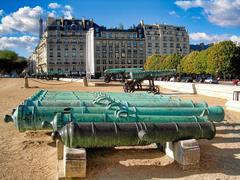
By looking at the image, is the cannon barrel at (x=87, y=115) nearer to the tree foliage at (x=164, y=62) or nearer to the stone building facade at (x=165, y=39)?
the tree foliage at (x=164, y=62)

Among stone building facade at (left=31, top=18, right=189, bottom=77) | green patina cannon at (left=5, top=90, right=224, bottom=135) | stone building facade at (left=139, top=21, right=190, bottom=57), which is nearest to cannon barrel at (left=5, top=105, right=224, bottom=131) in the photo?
green patina cannon at (left=5, top=90, right=224, bottom=135)

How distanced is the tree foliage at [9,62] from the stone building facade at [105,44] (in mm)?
12406

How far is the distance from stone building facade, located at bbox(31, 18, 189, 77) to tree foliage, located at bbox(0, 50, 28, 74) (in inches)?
488

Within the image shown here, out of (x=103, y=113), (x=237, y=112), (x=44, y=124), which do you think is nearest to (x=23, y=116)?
(x=44, y=124)

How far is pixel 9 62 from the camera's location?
453ft

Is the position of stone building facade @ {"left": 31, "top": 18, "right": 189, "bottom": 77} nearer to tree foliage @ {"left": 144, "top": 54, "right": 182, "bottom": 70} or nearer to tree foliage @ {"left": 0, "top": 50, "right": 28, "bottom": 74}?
tree foliage @ {"left": 0, "top": 50, "right": 28, "bottom": 74}

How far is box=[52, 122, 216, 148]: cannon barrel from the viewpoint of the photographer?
23.1 ft

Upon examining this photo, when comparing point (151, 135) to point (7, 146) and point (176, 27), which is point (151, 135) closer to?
point (7, 146)

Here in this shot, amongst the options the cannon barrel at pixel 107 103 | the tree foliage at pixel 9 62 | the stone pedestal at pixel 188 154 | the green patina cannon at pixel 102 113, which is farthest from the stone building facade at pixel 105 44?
the stone pedestal at pixel 188 154

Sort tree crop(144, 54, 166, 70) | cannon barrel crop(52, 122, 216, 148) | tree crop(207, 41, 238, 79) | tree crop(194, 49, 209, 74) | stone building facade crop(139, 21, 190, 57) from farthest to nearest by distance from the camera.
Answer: stone building facade crop(139, 21, 190, 57), tree crop(144, 54, 166, 70), tree crop(194, 49, 209, 74), tree crop(207, 41, 238, 79), cannon barrel crop(52, 122, 216, 148)

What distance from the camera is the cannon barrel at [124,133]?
7031 millimetres

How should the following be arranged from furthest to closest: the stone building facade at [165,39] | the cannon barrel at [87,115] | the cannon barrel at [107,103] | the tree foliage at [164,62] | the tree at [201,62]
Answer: the stone building facade at [165,39], the tree foliage at [164,62], the tree at [201,62], the cannon barrel at [107,103], the cannon barrel at [87,115]

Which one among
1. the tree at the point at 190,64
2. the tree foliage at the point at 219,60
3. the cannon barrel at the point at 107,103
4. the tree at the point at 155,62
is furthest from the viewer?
the tree at the point at 155,62

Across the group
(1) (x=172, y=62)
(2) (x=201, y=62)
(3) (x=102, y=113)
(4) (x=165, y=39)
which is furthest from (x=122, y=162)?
(4) (x=165, y=39)
